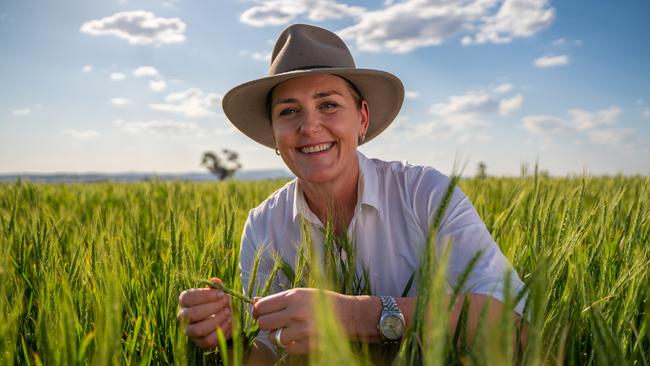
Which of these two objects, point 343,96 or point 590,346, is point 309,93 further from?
point 590,346

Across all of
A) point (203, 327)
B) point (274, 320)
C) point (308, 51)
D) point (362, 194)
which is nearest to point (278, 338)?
point (274, 320)

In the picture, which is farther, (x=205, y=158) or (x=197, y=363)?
(x=205, y=158)

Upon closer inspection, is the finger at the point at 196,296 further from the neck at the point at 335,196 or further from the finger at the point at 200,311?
the neck at the point at 335,196

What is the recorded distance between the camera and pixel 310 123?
1.84 meters

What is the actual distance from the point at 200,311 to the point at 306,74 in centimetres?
100

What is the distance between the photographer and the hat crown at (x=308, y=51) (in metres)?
1.93

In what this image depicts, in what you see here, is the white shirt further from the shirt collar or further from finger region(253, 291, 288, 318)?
finger region(253, 291, 288, 318)

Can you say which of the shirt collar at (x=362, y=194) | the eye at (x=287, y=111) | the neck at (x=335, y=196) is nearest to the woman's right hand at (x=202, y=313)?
the shirt collar at (x=362, y=194)

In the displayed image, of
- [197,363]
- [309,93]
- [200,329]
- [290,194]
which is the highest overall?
[309,93]

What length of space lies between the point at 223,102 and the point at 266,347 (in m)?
1.19

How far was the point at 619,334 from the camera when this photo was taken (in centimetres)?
114

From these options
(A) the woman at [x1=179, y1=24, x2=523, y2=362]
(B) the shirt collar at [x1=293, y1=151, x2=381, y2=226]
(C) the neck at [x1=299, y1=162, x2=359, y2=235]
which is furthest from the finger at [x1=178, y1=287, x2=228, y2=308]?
(C) the neck at [x1=299, y1=162, x2=359, y2=235]

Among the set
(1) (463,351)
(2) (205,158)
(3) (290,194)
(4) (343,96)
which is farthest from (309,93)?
(2) (205,158)

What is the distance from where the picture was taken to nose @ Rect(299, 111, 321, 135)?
1.83 m
